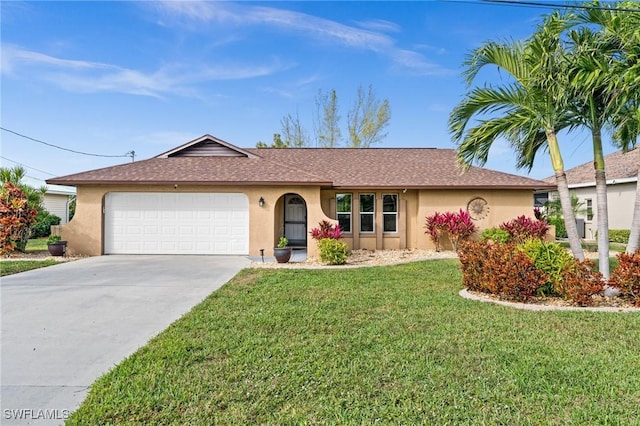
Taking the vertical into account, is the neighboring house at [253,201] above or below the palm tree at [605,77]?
below

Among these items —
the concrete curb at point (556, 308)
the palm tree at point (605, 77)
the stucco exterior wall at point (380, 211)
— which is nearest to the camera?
the concrete curb at point (556, 308)

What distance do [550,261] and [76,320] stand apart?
8.49 metres

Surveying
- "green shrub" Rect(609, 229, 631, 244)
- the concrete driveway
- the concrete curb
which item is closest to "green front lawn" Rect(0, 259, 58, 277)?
the concrete driveway

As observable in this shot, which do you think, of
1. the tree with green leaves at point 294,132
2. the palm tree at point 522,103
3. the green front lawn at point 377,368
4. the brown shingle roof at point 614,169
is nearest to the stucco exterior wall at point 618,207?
the brown shingle roof at point 614,169

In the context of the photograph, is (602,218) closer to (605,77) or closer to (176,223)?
(605,77)

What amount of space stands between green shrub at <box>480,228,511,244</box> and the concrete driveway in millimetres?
9147

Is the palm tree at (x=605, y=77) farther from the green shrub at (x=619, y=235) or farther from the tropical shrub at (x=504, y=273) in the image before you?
the green shrub at (x=619, y=235)

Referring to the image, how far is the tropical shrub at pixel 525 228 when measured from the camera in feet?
44.5

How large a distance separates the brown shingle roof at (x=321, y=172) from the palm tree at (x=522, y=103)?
18.3 ft

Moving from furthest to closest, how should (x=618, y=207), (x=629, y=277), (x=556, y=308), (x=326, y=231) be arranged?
(x=618, y=207) < (x=326, y=231) < (x=629, y=277) < (x=556, y=308)

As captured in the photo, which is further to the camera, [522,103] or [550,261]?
[522,103]

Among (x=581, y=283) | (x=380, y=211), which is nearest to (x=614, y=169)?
(x=380, y=211)

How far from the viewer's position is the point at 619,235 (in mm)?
17391

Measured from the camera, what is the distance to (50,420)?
9.62ft
